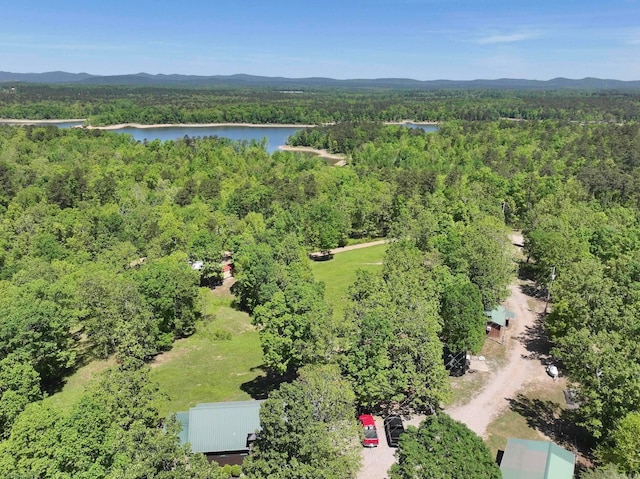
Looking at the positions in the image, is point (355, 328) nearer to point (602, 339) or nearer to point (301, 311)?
point (301, 311)

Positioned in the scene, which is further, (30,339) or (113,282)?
(113,282)

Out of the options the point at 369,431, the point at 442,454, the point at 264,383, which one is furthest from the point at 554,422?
the point at 264,383

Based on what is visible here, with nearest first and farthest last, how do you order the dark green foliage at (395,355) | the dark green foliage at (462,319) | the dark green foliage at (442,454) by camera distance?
1. the dark green foliage at (442,454)
2. the dark green foliage at (395,355)
3. the dark green foliage at (462,319)

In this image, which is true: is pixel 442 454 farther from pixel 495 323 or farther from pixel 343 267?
pixel 343 267

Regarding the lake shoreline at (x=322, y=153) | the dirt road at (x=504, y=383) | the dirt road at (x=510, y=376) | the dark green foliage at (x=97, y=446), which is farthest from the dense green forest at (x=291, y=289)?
the lake shoreline at (x=322, y=153)

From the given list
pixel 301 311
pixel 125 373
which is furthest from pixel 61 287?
pixel 301 311

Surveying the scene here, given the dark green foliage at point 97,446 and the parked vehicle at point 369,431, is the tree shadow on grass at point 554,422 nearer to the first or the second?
the parked vehicle at point 369,431

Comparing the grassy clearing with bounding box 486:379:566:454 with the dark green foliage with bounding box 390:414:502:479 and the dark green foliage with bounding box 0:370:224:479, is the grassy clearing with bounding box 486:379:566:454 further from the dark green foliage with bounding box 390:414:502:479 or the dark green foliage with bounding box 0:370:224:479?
the dark green foliage with bounding box 0:370:224:479
